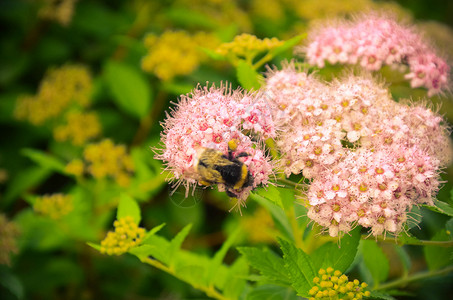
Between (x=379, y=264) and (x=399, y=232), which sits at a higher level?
(x=399, y=232)

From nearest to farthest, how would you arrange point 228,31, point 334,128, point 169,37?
point 334,128
point 228,31
point 169,37

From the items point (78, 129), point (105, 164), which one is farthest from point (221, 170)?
point (78, 129)

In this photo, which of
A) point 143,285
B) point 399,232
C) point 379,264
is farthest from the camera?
point 143,285

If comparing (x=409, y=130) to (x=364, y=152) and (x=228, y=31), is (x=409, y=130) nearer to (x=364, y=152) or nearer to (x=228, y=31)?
(x=364, y=152)

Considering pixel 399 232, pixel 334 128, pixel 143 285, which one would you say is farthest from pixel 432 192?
pixel 143 285

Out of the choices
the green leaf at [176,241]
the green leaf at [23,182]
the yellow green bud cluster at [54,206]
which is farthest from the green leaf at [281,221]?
the green leaf at [23,182]

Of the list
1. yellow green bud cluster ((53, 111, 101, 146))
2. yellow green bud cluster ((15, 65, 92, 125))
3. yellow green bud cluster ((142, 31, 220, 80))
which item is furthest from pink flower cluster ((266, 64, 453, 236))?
yellow green bud cluster ((15, 65, 92, 125))

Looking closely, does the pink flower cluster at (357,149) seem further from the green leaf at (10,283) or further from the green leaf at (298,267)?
the green leaf at (10,283)
